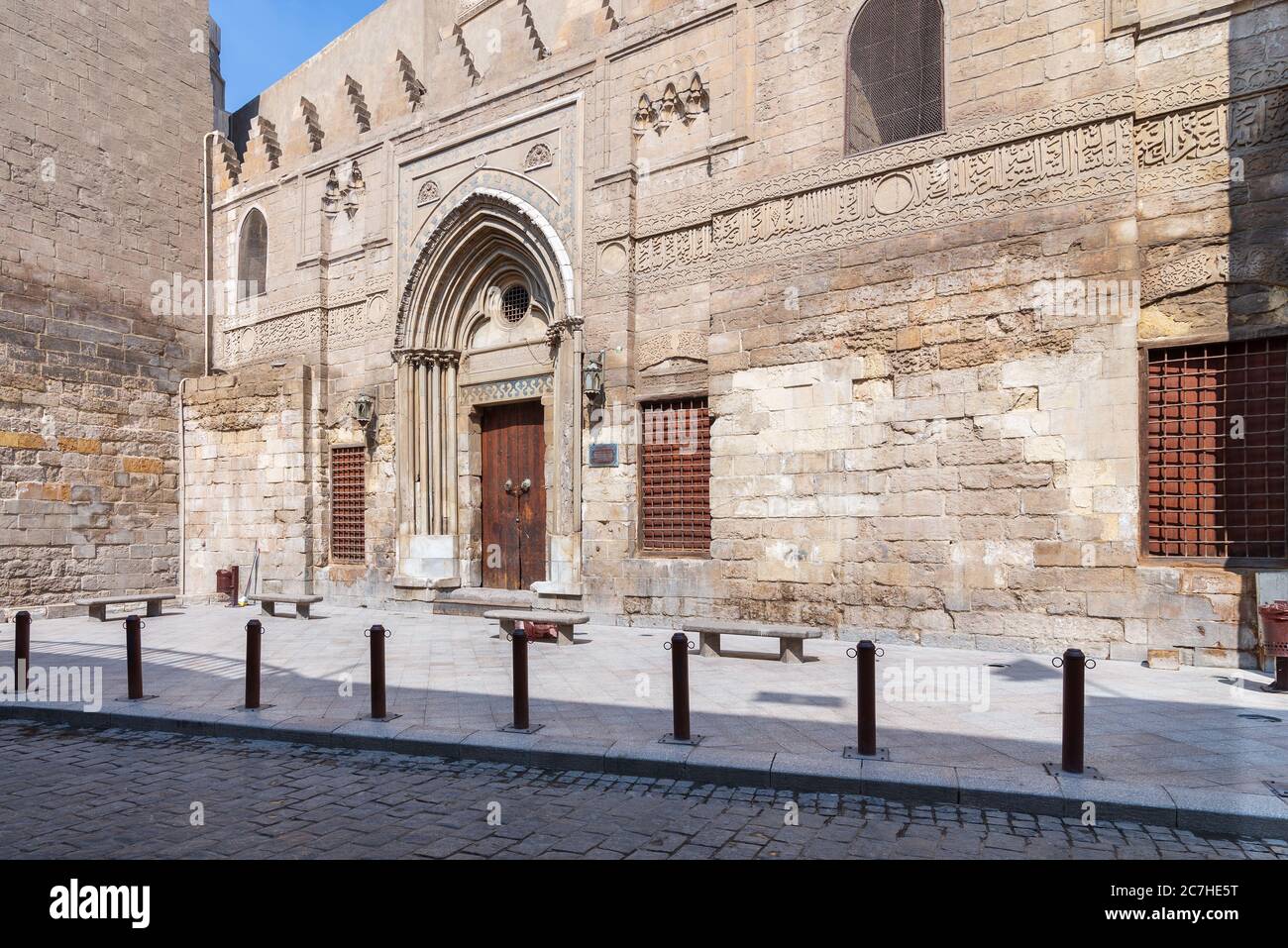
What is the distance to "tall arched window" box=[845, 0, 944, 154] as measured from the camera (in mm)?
9305

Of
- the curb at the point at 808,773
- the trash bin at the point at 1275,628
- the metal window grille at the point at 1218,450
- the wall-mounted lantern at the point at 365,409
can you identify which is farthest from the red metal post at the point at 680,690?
the wall-mounted lantern at the point at 365,409

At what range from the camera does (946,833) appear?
3932 millimetres

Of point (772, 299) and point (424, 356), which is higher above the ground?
point (772, 299)

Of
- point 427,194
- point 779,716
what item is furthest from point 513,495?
point 779,716

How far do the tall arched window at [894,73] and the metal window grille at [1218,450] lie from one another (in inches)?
144

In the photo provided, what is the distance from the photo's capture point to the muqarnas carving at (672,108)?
11.0 meters

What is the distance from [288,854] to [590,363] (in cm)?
841

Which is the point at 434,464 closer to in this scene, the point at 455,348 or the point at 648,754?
the point at 455,348

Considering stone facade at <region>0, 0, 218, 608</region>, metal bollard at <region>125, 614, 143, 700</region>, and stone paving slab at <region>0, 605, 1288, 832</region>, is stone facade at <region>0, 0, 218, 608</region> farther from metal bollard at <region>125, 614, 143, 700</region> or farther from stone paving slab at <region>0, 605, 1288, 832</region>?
metal bollard at <region>125, 614, 143, 700</region>

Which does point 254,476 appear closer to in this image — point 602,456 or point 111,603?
point 111,603

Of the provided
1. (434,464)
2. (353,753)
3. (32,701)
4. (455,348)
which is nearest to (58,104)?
(455,348)

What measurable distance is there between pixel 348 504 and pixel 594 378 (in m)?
5.68

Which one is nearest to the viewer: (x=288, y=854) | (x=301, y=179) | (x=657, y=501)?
(x=288, y=854)

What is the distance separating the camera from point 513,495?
43.2ft
